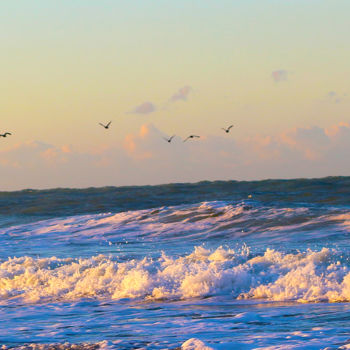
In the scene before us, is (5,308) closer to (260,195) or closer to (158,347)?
(158,347)

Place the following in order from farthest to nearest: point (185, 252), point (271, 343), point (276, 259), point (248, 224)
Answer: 1. point (248, 224)
2. point (185, 252)
3. point (276, 259)
4. point (271, 343)

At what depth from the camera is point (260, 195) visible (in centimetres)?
4378

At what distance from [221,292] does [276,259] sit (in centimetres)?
219

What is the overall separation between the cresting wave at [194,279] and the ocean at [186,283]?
0.03 m

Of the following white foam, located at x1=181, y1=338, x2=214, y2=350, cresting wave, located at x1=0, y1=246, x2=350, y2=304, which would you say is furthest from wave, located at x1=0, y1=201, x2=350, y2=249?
white foam, located at x1=181, y1=338, x2=214, y2=350

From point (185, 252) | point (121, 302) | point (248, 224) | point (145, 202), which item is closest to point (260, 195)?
point (145, 202)

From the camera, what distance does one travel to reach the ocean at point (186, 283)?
34.1ft

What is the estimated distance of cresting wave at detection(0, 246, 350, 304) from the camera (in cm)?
1368

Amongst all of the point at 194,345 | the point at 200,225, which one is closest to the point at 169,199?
the point at 200,225

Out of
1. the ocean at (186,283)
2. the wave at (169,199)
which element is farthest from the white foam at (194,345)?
the wave at (169,199)

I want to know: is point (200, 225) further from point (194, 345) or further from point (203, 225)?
point (194, 345)

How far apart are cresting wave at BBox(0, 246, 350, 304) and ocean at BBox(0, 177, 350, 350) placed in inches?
1.1

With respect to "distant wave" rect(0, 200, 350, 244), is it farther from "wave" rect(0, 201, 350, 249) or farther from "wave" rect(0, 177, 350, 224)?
"wave" rect(0, 177, 350, 224)

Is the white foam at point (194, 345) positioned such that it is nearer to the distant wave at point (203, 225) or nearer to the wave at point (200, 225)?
the wave at point (200, 225)
